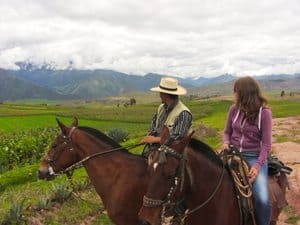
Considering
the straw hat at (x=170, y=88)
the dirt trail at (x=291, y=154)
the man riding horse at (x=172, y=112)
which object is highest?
the straw hat at (x=170, y=88)

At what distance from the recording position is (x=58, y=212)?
10.6 meters

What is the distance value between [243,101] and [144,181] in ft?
7.80

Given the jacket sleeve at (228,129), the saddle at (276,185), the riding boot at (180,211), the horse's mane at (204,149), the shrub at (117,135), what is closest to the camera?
the riding boot at (180,211)

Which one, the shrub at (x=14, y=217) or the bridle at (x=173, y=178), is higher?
the bridle at (x=173, y=178)

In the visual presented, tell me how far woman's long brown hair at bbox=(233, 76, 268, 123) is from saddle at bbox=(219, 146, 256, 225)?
1.88 feet

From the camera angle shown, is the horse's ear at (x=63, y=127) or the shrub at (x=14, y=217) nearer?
the horse's ear at (x=63, y=127)

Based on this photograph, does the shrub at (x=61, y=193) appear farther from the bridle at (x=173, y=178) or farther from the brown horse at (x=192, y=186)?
the bridle at (x=173, y=178)

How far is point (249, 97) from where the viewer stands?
5.32 meters

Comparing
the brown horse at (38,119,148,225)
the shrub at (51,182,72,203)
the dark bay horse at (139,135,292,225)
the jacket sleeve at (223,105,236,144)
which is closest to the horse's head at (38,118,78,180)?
the brown horse at (38,119,148,225)

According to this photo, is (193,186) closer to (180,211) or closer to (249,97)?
(180,211)

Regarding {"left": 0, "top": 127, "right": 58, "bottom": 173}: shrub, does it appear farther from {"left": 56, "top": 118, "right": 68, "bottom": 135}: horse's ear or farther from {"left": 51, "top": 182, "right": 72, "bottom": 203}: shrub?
{"left": 56, "top": 118, "right": 68, "bottom": 135}: horse's ear

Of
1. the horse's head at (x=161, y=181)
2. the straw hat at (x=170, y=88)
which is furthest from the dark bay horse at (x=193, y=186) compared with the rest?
the straw hat at (x=170, y=88)

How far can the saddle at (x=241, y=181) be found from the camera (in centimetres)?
536

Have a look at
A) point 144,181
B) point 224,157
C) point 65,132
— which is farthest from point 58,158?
point 224,157
